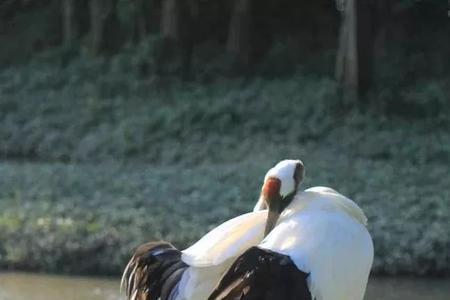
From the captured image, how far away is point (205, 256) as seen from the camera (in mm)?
4410

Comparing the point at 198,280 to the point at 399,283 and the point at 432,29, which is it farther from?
the point at 432,29

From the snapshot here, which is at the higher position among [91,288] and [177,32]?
[177,32]

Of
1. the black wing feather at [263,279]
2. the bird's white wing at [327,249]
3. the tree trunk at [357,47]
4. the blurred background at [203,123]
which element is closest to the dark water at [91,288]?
the blurred background at [203,123]

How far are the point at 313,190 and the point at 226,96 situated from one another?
10570 millimetres

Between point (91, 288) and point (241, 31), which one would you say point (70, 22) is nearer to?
point (241, 31)

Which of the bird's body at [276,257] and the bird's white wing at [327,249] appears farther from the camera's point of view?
the bird's white wing at [327,249]

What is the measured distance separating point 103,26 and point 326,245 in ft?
47.4

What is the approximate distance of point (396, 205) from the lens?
31.1 feet

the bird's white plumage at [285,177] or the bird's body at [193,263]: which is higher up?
the bird's white plumage at [285,177]

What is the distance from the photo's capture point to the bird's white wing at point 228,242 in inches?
173

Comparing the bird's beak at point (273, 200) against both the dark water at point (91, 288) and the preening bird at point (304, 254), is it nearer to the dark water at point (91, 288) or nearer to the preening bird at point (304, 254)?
the preening bird at point (304, 254)

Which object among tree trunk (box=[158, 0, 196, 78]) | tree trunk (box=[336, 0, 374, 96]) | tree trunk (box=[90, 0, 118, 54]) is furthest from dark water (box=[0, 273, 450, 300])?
tree trunk (box=[90, 0, 118, 54])

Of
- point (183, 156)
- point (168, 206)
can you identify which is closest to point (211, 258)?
point (168, 206)

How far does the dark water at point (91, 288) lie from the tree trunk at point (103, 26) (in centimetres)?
1041
